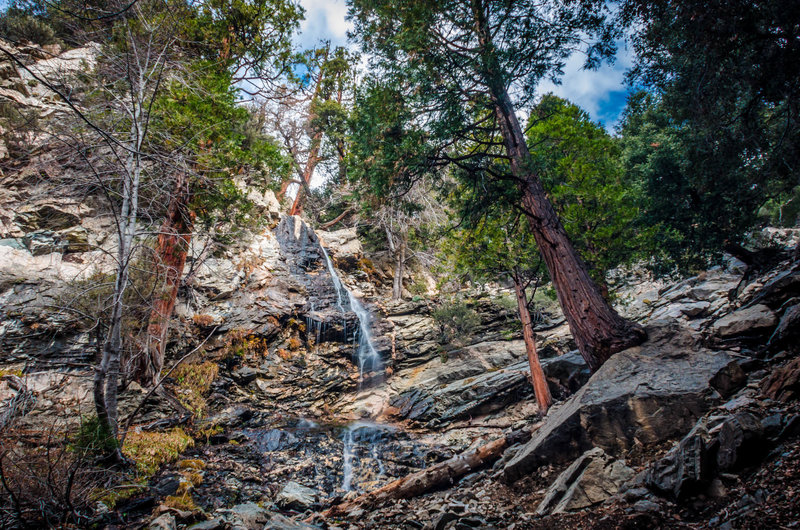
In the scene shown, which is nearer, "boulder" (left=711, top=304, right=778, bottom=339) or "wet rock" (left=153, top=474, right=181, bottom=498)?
"boulder" (left=711, top=304, right=778, bottom=339)

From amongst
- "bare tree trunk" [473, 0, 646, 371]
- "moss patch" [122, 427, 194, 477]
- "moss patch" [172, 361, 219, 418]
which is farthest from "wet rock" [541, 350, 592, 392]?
"moss patch" [172, 361, 219, 418]

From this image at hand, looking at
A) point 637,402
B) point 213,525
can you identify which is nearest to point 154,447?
point 213,525

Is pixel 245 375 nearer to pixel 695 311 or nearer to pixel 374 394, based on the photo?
pixel 374 394

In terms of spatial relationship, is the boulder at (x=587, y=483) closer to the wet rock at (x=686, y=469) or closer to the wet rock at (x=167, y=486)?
the wet rock at (x=686, y=469)

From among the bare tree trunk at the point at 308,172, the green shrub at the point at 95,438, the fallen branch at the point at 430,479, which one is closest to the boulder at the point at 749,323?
the fallen branch at the point at 430,479

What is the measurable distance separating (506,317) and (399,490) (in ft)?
39.2

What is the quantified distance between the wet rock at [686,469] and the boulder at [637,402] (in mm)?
872

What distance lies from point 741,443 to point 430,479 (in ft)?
14.1

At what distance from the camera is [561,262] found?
227 inches

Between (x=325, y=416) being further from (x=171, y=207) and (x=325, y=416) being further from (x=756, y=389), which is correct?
(x=756, y=389)

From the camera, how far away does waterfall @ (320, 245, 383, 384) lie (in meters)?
14.8

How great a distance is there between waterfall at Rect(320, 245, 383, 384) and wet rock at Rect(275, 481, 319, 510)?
25.6 feet

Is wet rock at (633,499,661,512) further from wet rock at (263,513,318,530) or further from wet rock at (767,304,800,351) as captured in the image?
wet rock at (263,513,318,530)

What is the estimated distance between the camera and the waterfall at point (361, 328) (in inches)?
584
